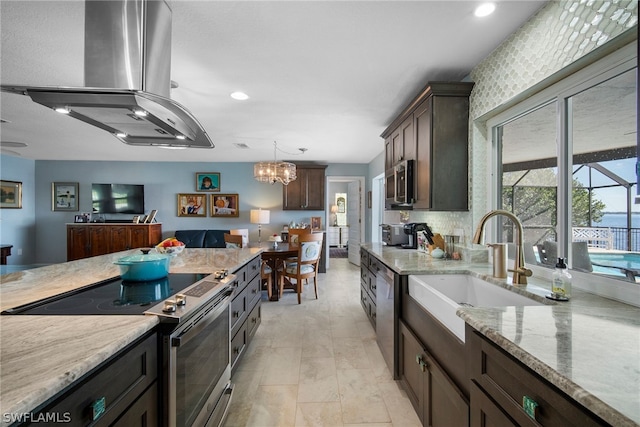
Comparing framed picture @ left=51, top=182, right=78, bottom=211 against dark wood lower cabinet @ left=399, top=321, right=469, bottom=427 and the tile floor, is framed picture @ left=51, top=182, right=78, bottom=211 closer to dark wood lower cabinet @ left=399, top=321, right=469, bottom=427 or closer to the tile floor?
the tile floor

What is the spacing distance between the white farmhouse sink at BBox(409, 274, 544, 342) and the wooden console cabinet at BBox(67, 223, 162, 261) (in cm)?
584

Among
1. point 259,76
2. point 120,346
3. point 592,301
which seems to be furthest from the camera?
point 259,76

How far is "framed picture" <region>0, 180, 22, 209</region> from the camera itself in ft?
17.3

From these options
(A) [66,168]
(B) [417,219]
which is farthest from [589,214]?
(A) [66,168]

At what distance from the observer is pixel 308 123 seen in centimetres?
338

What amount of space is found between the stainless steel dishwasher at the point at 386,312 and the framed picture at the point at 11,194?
301 inches

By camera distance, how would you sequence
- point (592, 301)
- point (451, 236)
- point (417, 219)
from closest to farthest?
point (592, 301) < point (451, 236) < point (417, 219)

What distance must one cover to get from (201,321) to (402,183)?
2144 millimetres

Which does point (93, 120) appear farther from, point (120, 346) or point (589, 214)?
point (589, 214)

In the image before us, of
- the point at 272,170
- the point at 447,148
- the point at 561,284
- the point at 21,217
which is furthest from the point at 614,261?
the point at 21,217

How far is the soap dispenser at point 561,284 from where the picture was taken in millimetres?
1156

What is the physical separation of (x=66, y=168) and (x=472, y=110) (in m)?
8.10

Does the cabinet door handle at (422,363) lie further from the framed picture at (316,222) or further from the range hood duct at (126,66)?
the framed picture at (316,222)

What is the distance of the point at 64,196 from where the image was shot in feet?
19.5
